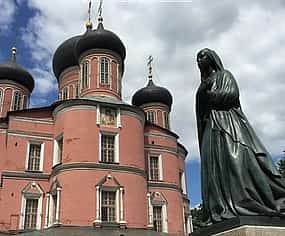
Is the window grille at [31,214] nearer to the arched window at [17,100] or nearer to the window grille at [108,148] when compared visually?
the window grille at [108,148]

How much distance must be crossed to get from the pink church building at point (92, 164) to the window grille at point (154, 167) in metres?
0.07

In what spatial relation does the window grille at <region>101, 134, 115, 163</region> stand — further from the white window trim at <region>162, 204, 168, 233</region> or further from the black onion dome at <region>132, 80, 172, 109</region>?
the black onion dome at <region>132, 80, 172, 109</region>

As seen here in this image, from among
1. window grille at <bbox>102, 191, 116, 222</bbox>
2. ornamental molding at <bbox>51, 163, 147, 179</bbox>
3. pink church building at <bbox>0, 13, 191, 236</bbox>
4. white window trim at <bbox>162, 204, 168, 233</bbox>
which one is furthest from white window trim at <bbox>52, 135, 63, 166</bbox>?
white window trim at <bbox>162, 204, 168, 233</bbox>

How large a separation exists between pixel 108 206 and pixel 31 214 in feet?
15.0

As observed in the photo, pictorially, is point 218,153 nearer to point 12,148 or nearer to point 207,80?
point 207,80

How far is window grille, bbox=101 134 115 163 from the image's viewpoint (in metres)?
22.5

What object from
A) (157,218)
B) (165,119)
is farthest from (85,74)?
(157,218)

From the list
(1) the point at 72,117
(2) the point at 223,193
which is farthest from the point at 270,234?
(1) the point at 72,117

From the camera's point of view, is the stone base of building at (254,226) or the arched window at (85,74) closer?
the stone base of building at (254,226)

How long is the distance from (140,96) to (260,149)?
3108 centimetres

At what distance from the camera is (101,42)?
1045 inches

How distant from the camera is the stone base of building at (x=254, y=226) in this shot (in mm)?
3570

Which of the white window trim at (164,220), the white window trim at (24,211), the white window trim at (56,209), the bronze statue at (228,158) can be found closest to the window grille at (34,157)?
the white window trim at (24,211)

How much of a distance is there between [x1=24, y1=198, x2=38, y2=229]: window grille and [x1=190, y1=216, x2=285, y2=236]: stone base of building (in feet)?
65.0
